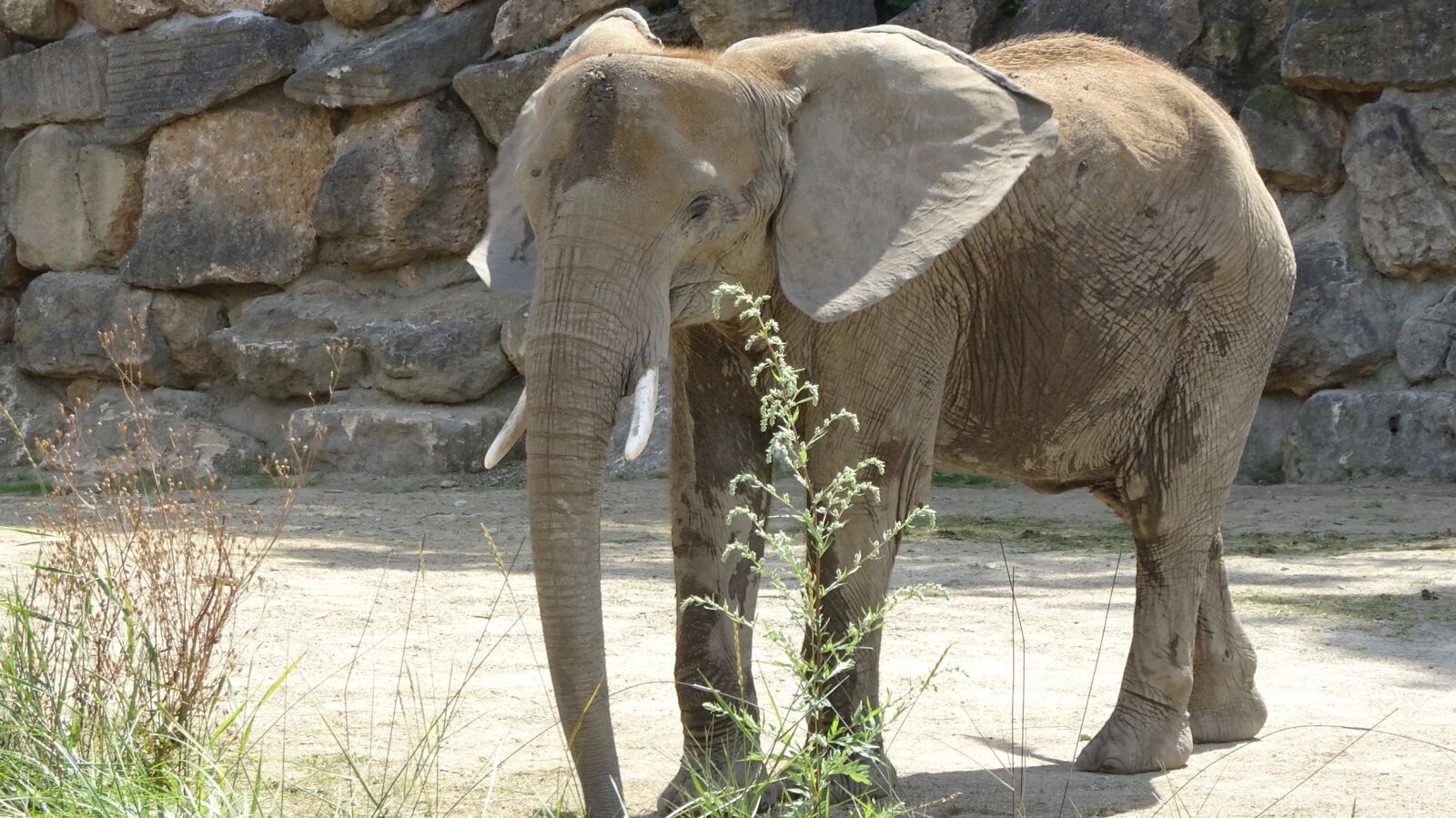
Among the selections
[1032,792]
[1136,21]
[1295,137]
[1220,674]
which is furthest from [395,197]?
[1032,792]

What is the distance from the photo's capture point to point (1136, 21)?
9.73 metres

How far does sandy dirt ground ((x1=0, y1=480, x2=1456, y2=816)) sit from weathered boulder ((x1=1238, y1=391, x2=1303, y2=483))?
0.27 m

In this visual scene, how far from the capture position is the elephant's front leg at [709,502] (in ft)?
14.8

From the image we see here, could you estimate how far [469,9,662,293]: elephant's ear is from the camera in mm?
4254

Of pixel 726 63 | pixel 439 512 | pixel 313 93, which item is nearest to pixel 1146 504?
pixel 726 63

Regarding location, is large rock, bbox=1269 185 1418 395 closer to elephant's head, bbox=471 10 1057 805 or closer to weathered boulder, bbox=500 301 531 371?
weathered boulder, bbox=500 301 531 371

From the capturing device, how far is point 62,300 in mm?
12008

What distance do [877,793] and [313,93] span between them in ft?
26.7

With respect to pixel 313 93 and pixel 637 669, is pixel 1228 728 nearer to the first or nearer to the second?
pixel 637 669

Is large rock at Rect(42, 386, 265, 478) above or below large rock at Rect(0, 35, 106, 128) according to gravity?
below

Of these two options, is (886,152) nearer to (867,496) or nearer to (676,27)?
(867,496)

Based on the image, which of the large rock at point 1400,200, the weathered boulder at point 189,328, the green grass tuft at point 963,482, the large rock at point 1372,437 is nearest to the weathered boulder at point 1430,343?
the large rock at point 1372,437

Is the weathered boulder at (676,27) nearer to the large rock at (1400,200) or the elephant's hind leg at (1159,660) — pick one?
the large rock at (1400,200)

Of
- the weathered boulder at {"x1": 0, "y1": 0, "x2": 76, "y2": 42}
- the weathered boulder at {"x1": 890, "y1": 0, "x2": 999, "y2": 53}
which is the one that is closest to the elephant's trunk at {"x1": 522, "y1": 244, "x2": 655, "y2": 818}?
the weathered boulder at {"x1": 890, "y1": 0, "x2": 999, "y2": 53}
